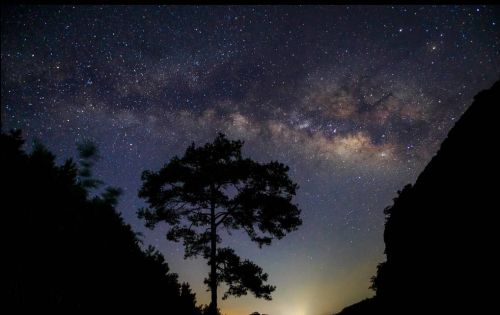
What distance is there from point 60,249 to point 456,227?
324 inches

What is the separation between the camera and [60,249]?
17.1 feet

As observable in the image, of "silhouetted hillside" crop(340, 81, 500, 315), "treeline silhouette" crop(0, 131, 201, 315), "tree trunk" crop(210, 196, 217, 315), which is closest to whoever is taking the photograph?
"treeline silhouette" crop(0, 131, 201, 315)

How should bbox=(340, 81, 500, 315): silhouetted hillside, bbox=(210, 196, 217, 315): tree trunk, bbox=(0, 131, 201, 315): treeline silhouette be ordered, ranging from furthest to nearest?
bbox=(210, 196, 217, 315): tree trunk
bbox=(340, 81, 500, 315): silhouetted hillside
bbox=(0, 131, 201, 315): treeline silhouette

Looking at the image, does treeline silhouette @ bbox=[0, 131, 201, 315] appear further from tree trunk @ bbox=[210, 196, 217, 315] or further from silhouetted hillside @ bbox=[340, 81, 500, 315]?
silhouetted hillside @ bbox=[340, 81, 500, 315]

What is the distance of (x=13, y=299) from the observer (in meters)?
3.90

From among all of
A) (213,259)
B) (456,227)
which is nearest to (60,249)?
(456,227)

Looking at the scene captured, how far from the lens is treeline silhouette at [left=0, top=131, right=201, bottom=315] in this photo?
14.3 ft

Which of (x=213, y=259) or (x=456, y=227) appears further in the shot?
(x=213, y=259)

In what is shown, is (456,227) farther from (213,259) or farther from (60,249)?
(213,259)

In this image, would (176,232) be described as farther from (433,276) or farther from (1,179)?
(433,276)

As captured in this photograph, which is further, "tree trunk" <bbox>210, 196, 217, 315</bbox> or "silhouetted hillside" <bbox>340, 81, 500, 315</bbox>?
"tree trunk" <bbox>210, 196, 217, 315</bbox>

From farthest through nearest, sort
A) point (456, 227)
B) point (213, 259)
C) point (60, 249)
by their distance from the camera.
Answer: point (213, 259) → point (456, 227) → point (60, 249)

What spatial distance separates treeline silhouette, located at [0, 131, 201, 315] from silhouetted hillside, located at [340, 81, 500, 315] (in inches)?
281

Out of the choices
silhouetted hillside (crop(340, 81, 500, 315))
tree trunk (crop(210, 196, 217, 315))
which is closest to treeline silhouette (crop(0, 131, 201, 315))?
tree trunk (crop(210, 196, 217, 315))
